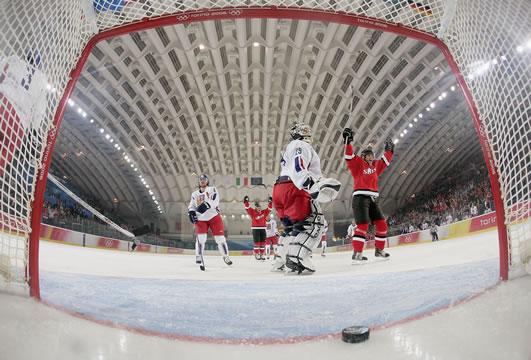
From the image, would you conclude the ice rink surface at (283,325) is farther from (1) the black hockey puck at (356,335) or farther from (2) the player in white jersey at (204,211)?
(2) the player in white jersey at (204,211)

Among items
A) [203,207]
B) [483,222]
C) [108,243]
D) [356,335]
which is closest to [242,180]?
[108,243]

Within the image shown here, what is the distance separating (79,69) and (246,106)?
20606 mm

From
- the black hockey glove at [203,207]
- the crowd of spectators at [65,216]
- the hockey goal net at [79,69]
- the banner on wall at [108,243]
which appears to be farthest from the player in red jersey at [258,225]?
the banner on wall at [108,243]

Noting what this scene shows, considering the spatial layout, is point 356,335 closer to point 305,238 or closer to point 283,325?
point 283,325

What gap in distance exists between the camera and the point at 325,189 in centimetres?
361

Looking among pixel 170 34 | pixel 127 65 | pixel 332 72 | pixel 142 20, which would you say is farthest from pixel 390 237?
pixel 142 20

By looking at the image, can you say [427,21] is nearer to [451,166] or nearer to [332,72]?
[332,72]

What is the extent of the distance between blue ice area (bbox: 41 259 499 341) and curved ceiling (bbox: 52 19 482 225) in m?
10.1

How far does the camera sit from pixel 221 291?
3037mm

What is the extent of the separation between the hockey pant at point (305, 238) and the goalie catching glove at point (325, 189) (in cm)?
51

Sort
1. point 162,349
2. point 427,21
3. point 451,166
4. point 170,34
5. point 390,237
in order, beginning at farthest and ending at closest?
point 451,166 → point 390,237 → point 170,34 → point 427,21 → point 162,349

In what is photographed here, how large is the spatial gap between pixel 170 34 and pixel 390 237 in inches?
538

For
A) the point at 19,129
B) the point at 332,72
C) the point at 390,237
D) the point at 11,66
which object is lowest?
the point at 390,237

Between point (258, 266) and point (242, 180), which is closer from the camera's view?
point (258, 266)
